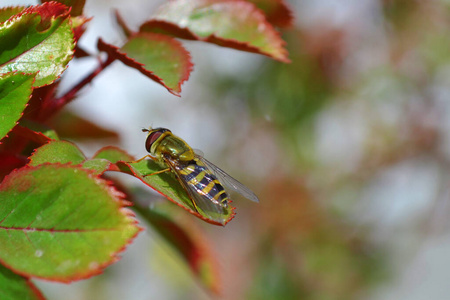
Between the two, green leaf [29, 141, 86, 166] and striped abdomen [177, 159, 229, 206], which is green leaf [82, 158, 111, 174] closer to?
green leaf [29, 141, 86, 166]

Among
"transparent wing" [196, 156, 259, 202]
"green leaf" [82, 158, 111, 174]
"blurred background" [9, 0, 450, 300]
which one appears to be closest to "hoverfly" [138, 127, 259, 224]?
"transparent wing" [196, 156, 259, 202]

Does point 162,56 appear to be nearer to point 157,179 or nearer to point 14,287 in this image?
point 157,179

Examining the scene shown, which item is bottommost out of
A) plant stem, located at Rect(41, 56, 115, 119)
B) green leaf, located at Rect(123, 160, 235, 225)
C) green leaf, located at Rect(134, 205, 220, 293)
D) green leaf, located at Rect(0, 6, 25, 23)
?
green leaf, located at Rect(134, 205, 220, 293)

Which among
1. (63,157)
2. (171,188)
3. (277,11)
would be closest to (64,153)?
(63,157)

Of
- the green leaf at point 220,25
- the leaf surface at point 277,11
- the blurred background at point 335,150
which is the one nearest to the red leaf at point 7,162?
the green leaf at point 220,25

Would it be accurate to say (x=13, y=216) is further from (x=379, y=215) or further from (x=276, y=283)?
(x=379, y=215)

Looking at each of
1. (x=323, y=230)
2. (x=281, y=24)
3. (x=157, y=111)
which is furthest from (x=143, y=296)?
(x=281, y=24)

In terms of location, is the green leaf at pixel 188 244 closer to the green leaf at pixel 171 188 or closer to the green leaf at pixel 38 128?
the green leaf at pixel 171 188
